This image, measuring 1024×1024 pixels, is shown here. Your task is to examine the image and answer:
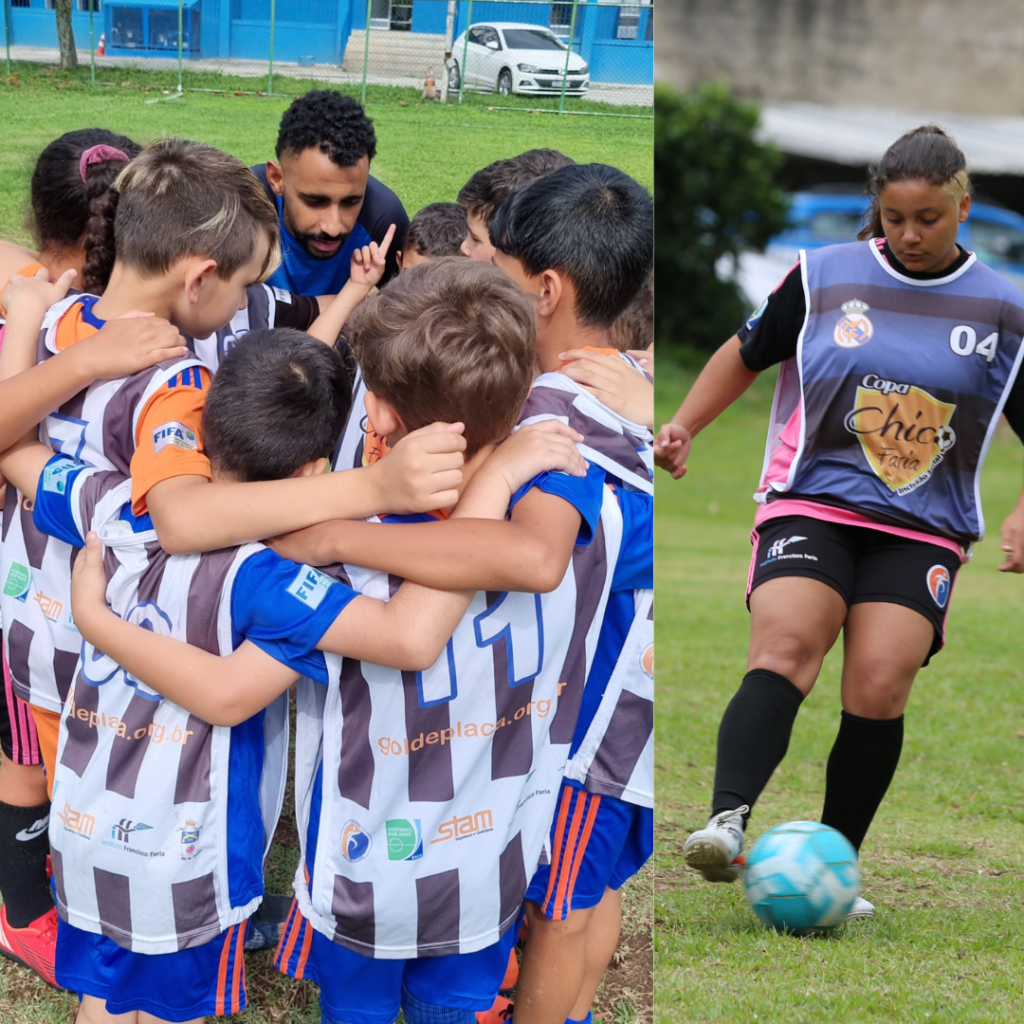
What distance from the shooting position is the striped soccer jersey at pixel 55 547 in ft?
5.63

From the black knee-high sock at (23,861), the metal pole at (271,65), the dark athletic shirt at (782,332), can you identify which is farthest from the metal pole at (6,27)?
the dark athletic shirt at (782,332)

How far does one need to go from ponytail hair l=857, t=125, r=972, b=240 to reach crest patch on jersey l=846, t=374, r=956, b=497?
0.38m

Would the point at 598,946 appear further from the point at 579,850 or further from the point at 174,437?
the point at 174,437

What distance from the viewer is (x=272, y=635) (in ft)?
4.87

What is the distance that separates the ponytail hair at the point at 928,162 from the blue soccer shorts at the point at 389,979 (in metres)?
1.53

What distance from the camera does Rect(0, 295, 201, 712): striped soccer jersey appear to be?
1717mm

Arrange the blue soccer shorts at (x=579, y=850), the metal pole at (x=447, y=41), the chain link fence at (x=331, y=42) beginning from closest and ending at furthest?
the blue soccer shorts at (x=579, y=850), the chain link fence at (x=331, y=42), the metal pole at (x=447, y=41)

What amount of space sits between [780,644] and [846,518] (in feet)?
0.99

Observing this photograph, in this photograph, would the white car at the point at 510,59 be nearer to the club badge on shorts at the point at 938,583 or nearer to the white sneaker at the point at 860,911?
the club badge on shorts at the point at 938,583

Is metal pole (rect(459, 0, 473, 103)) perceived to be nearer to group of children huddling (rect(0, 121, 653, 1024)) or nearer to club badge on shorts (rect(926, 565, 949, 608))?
group of children huddling (rect(0, 121, 653, 1024))

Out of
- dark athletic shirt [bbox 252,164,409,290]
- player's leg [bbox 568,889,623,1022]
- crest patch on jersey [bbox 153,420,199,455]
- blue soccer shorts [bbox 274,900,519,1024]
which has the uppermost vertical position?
dark athletic shirt [bbox 252,164,409,290]

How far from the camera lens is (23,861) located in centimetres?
218

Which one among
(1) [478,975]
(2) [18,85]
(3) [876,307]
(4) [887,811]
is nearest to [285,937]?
(1) [478,975]

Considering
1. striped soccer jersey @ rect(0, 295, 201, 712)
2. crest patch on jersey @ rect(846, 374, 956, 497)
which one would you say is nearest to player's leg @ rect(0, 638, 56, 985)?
striped soccer jersey @ rect(0, 295, 201, 712)
